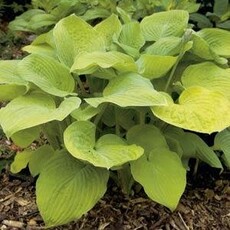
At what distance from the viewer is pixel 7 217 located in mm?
2414

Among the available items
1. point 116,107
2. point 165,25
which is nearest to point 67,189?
point 116,107

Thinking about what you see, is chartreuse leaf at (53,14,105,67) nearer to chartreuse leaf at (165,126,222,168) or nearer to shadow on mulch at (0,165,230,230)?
chartreuse leaf at (165,126,222,168)

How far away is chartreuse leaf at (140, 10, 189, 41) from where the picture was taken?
259 cm

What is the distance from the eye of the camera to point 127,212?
243cm

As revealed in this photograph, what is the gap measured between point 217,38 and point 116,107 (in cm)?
67

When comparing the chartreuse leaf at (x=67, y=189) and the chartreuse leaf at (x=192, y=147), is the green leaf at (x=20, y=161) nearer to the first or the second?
the chartreuse leaf at (x=67, y=189)

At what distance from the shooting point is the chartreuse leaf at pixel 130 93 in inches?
80.1

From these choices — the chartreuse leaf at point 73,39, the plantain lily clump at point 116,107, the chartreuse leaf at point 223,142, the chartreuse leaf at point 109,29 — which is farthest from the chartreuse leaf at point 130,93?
the chartreuse leaf at point 223,142

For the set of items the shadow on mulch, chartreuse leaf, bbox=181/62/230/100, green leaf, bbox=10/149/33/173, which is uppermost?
chartreuse leaf, bbox=181/62/230/100

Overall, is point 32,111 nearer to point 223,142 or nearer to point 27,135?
point 27,135

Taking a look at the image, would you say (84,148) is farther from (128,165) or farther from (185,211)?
(185,211)

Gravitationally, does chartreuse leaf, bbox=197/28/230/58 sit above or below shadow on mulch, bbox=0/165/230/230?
above

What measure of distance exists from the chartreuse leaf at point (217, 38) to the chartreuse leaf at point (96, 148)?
748 mm

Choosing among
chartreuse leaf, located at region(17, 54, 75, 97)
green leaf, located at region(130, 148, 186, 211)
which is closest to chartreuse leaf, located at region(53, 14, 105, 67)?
chartreuse leaf, located at region(17, 54, 75, 97)
